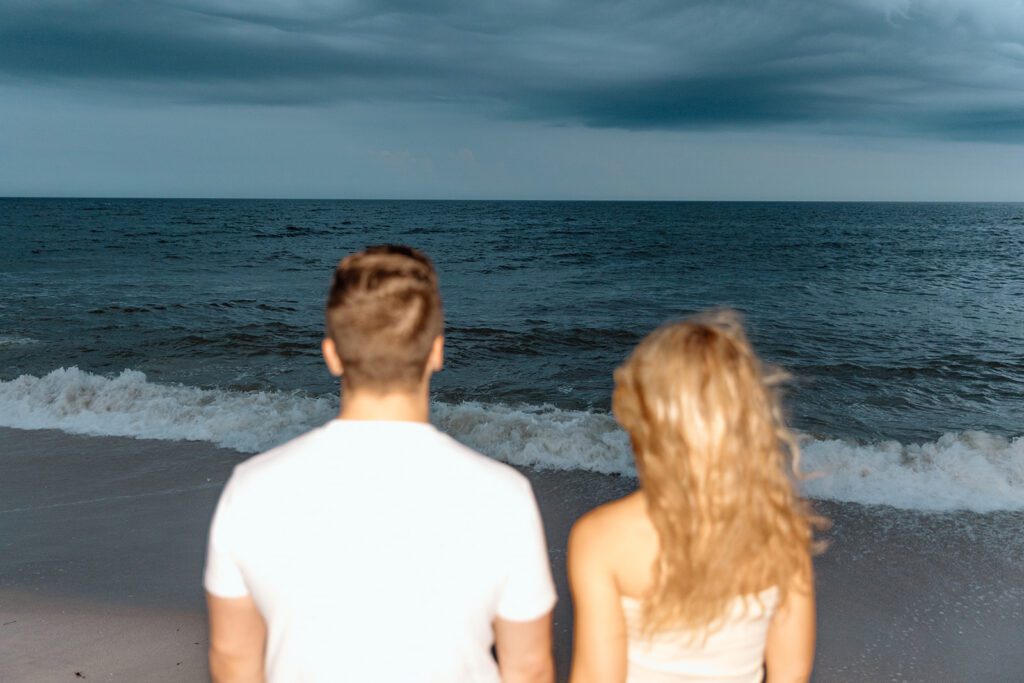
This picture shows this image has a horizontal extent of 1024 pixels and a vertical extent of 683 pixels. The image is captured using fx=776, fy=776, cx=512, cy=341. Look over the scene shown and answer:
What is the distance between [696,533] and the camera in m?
1.67

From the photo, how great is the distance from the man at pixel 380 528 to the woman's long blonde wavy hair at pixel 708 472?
309 millimetres

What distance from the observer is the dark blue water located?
11125 mm

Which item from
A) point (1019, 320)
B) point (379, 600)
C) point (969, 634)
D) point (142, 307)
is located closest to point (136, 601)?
point (379, 600)

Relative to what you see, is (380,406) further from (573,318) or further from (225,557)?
(573,318)

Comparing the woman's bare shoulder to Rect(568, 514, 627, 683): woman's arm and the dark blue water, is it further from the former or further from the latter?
the dark blue water

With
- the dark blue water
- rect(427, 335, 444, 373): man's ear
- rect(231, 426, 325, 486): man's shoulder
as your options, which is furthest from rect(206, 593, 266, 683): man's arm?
the dark blue water

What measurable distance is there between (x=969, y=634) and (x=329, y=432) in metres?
4.30

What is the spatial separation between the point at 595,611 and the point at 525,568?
0.29 m

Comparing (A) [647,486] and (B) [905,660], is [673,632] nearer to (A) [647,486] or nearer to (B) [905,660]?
(A) [647,486]

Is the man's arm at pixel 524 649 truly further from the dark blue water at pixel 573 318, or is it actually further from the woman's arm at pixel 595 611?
the dark blue water at pixel 573 318

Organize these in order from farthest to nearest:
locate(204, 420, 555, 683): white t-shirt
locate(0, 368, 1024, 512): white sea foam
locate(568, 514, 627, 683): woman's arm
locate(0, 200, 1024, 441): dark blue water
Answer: locate(0, 200, 1024, 441): dark blue water
locate(0, 368, 1024, 512): white sea foam
locate(568, 514, 627, 683): woman's arm
locate(204, 420, 555, 683): white t-shirt

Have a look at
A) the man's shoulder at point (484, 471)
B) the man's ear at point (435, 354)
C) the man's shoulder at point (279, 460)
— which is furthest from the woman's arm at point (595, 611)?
the man's shoulder at point (279, 460)

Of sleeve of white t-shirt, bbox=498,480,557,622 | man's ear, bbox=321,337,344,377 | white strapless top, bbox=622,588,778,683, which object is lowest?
white strapless top, bbox=622,588,778,683

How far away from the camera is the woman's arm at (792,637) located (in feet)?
5.82
